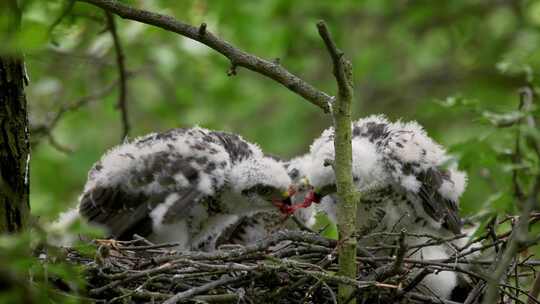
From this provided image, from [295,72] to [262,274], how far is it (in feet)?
20.6

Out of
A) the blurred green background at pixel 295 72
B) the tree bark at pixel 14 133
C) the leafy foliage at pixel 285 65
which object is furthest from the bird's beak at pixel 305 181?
the blurred green background at pixel 295 72

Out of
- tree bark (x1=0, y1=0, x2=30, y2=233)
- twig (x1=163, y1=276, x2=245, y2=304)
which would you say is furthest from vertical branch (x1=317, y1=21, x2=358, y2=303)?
tree bark (x1=0, y1=0, x2=30, y2=233)

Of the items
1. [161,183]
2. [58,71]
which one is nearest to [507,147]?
[161,183]

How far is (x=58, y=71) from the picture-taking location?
26.2 feet

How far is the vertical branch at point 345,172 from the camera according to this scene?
344cm

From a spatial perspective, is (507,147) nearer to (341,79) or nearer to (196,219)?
(341,79)

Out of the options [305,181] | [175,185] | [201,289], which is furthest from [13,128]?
[305,181]

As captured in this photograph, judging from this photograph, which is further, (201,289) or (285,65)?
(285,65)

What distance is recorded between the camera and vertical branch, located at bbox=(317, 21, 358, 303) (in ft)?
11.3

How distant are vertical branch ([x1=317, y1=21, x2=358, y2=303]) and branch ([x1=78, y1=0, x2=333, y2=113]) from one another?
0.07m

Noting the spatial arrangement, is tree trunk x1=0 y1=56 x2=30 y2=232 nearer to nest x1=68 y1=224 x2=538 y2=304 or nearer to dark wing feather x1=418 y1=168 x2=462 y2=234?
nest x1=68 y1=224 x2=538 y2=304

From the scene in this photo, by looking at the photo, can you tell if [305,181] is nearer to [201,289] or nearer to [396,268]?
[396,268]

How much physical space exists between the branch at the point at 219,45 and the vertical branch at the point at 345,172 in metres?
0.07

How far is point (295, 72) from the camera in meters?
9.99
